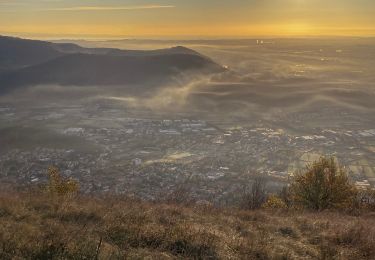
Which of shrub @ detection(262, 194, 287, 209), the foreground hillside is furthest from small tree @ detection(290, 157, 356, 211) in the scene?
the foreground hillside

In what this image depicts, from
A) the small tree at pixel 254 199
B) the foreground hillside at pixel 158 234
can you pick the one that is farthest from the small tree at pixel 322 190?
the foreground hillside at pixel 158 234

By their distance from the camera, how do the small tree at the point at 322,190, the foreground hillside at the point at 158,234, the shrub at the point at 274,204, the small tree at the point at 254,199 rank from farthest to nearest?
the small tree at the point at 322,190, the small tree at the point at 254,199, the shrub at the point at 274,204, the foreground hillside at the point at 158,234

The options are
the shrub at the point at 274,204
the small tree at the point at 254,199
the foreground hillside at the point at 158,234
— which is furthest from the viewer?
the small tree at the point at 254,199

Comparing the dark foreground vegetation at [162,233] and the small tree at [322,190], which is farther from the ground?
the dark foreground vegetation at [162,233]

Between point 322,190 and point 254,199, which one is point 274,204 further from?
point 322,190

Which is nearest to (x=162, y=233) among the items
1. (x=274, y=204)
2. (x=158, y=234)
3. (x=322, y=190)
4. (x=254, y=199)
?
(x=158, y=234)

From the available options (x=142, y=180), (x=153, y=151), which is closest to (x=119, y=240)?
(x=142, y=180)

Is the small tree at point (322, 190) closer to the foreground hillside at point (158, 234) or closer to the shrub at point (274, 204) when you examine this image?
the shrub at point (274, 204)
